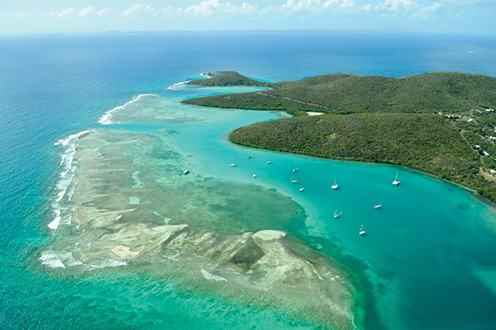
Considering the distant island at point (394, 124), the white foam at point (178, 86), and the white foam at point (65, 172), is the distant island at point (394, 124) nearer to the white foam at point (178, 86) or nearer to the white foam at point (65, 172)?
the white foam at point (178, 86)

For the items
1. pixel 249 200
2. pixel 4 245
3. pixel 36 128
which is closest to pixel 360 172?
pixel 249 200

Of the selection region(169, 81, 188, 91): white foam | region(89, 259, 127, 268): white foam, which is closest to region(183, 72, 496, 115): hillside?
region(169, 81, 188, 91): white foam

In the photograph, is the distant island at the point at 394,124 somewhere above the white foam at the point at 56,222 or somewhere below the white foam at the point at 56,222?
above

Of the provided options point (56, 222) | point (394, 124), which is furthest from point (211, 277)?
point (394, 124)

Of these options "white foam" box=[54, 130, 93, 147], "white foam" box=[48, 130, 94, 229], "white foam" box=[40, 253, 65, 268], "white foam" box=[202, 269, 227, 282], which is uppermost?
"white foam" box=[54, 130, 93, 147]

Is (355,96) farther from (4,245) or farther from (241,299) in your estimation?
(4,245)

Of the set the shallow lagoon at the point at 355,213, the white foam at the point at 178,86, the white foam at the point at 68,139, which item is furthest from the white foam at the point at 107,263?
the white foam at the point at 178,86

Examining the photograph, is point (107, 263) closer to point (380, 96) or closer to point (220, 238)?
point (220, 238)

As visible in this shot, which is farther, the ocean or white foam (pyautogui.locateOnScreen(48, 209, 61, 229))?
white foam (pyautogui.locateOnScreen(48, 209, 61, 229))

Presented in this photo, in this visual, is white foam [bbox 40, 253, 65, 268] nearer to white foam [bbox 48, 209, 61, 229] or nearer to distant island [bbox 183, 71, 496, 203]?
white foam [bbox 48, 209, 61, 229]
